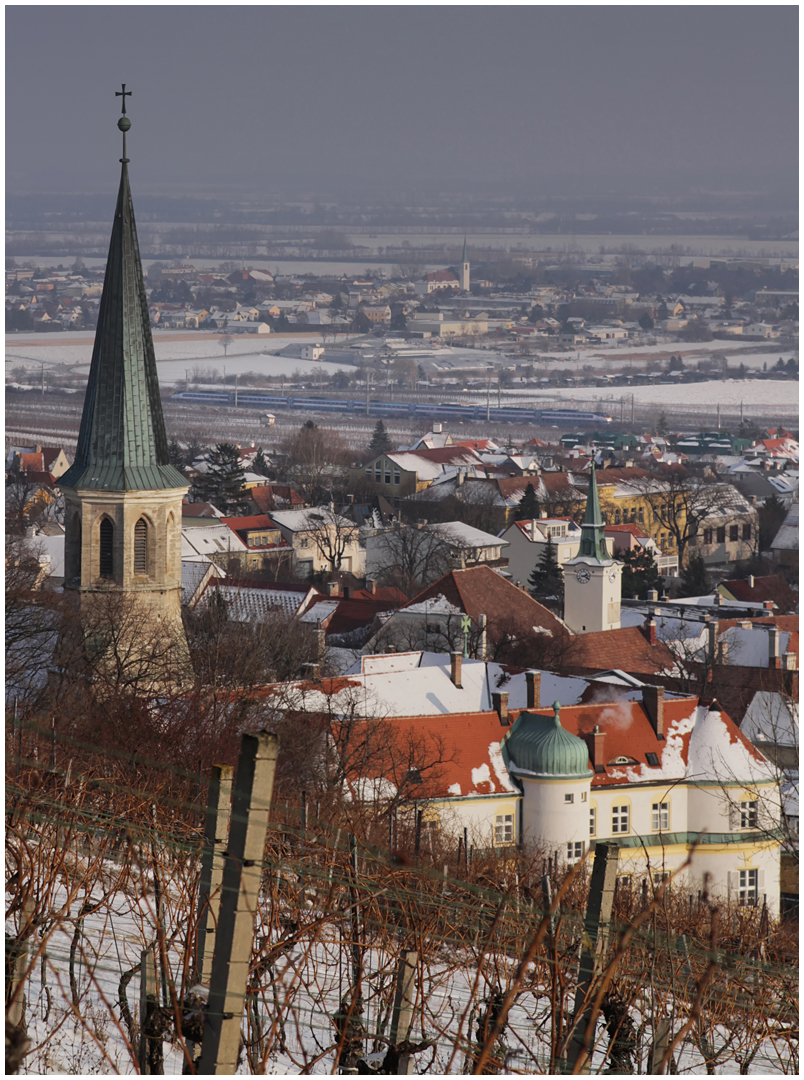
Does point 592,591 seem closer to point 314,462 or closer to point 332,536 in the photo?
point 332,536

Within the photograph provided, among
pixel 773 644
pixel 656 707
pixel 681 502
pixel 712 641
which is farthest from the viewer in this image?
pixel 681 502

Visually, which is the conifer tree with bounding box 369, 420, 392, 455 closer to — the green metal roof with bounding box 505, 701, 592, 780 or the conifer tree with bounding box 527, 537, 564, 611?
the conifer tree with bounding box 527, 537, 564, 611

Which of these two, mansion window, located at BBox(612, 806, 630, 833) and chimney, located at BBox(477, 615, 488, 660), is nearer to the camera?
mansion window, located at BBox(612, 806, 630, 833)

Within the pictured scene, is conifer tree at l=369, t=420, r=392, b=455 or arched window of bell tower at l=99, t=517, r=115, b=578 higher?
conifer tree at l=369, t=420, r=392, b=455

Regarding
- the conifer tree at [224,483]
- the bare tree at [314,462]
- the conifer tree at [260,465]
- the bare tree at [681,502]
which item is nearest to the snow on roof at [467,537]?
the bare tree at [681,502]

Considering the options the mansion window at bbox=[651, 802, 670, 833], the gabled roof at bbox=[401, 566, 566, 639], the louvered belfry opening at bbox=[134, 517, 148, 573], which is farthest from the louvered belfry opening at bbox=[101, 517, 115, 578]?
the gabled roof at bbox=[401, 566, 566, 639]

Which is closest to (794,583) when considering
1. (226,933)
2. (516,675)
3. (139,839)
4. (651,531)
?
(651,531)

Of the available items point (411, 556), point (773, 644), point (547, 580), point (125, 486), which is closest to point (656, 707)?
point (125, 486)

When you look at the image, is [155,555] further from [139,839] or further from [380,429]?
[380,429]
